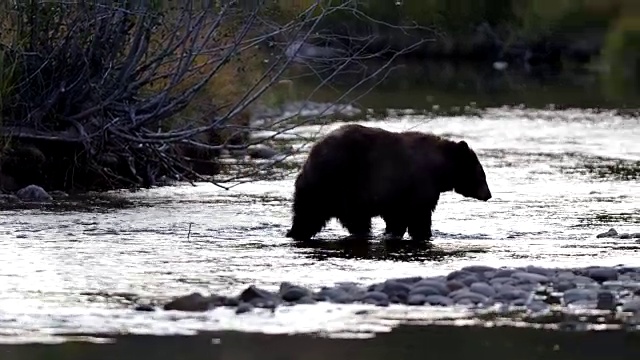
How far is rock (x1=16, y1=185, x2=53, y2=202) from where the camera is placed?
15.5 meters

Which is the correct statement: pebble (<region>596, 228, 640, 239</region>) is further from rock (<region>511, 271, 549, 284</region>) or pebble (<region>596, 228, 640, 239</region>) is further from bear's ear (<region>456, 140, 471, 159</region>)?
rock (<region>511, 271, 549, 284</region>)

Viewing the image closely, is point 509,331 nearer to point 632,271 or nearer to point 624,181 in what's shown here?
point 632,271

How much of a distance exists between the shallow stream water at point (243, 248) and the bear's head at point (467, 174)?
1.11 feet

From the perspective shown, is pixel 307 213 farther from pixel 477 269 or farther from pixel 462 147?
pixel 477 269

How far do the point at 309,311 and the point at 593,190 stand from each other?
8417 mm

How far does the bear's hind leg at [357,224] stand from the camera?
13.5m

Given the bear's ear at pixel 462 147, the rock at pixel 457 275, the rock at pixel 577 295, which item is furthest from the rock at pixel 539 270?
the bear's ear at pixel 462 147

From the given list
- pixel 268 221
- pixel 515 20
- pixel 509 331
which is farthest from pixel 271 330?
pixel 515 20

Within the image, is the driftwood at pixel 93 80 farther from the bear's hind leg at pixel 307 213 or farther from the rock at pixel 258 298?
the rock at pixel 258 298

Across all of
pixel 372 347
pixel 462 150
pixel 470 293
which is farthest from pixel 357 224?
pixel 372 347

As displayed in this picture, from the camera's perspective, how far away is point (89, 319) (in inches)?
367

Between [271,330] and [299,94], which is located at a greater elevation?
[299,94]

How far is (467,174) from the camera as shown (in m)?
14.2

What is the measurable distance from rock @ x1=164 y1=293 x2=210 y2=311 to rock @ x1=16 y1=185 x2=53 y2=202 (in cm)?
610
